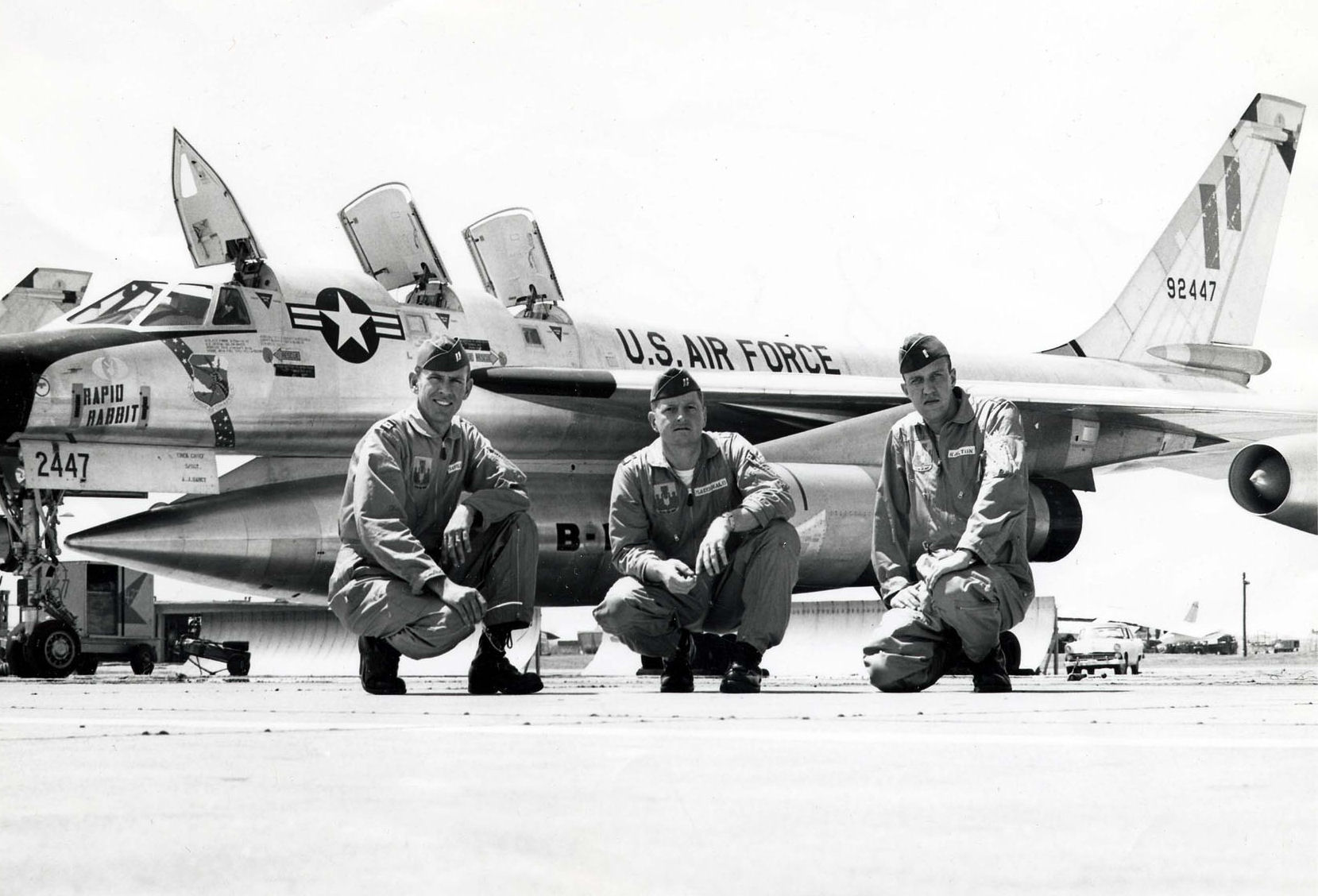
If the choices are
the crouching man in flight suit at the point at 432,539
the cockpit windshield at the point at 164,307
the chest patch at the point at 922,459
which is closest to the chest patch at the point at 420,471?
the crouching man in flight suit at the point at 432,539

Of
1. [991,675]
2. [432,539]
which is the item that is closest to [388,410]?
[432,539]

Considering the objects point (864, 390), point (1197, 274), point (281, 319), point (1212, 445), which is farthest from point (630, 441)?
point (1197, 274)

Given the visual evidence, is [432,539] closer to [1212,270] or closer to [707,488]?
[707,488]

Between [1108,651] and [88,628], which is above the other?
[88,628]

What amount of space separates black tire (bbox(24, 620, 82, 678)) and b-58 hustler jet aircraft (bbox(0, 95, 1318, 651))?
1.50ft

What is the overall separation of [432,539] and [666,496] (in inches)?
35.6

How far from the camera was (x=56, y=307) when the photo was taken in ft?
56.3

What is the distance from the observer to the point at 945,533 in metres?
5.80

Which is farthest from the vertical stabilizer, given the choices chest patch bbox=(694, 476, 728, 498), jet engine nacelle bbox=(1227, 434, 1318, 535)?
chest patch bbox=(694, 476, 728, 498)

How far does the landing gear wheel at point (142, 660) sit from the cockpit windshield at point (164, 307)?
30.4 feet

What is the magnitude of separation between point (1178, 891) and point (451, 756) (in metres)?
1.60

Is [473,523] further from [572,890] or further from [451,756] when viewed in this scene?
[572,890]

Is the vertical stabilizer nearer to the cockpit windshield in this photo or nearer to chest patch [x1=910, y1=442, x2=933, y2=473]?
the cockpit windshield

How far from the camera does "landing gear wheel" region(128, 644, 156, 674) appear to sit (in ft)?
61.9
